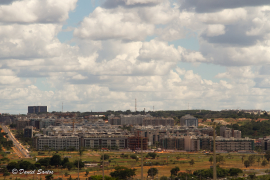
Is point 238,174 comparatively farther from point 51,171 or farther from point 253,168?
point 51,171

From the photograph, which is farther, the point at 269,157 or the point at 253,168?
the point at 269,157

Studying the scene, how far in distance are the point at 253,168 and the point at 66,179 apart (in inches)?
2203

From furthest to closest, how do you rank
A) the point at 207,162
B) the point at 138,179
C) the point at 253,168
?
the point at 207,162 → the point at 253,168 → the point at 138,179

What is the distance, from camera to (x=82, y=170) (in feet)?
406

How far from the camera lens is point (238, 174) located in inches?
4540

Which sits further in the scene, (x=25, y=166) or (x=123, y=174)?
(x=25, y=166)

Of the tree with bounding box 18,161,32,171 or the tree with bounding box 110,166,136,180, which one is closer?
the tree with bounding box 110,166,136,180

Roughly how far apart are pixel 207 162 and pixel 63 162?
44.1 metres

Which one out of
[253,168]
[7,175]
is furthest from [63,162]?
[253,168]

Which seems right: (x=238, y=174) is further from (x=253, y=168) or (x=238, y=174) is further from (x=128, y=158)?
(x=128, y=158)

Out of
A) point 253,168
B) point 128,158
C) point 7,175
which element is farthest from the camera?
Result: point 128,158

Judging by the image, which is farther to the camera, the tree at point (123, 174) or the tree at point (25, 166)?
the tree at point (25, 166)

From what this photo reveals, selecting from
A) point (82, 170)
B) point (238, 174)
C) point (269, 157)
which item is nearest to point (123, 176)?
point (82, 170)

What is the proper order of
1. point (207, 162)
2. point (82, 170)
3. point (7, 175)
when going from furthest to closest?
1. point (207, 162)
2. point (82, 170)
3. point (7, 175)
